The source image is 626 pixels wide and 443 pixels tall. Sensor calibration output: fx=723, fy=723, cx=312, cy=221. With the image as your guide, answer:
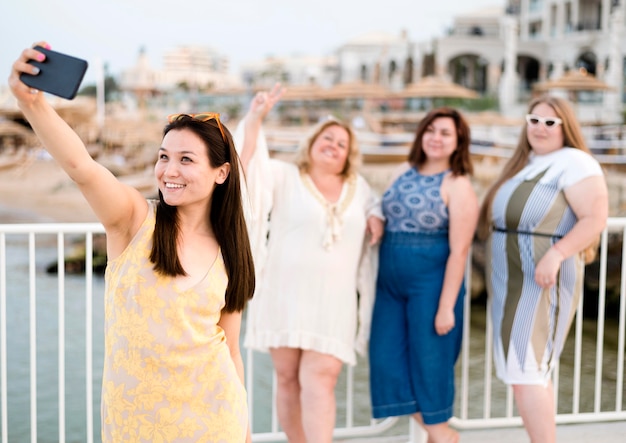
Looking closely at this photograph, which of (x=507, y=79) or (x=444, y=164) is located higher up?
(x=507, y=79)

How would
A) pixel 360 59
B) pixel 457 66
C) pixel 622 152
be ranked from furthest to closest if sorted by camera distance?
pixel 360 59 → pixel 457 66 → pixel 622 152

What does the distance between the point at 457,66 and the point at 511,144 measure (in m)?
21.1

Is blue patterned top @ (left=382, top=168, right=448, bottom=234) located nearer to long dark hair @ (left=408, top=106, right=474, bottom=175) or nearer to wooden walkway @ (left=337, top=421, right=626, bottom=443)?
long dark hair @ (left=408, top=106, right=474, bottom=175)

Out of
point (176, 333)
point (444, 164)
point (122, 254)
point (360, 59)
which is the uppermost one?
point (360, 59)

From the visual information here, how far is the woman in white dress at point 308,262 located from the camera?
2779 mm

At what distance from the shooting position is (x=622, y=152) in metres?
18.2

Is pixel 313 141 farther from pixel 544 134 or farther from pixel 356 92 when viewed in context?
pixel 356 92

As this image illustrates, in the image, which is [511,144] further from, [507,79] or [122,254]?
[122,254]

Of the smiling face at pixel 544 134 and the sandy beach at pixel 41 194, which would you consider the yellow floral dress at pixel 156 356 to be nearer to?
the smiling face at pixel 544 134

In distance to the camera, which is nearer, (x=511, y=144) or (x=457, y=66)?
(x=511, y=144)

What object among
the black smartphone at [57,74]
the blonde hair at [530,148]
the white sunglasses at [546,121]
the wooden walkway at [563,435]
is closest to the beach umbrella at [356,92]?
the wooden walkway at [563,435]

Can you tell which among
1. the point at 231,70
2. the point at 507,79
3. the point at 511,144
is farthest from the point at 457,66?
the point at 231,70

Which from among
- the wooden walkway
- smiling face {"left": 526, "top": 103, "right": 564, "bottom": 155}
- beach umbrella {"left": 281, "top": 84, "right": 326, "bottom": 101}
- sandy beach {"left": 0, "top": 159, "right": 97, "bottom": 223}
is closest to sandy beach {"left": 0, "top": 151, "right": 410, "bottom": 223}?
sandy beach {"left": 0, "top": 159, "right": 97, "bottom": 223}

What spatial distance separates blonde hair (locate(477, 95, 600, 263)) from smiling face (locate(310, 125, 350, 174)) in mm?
636
